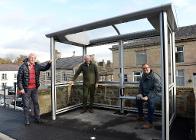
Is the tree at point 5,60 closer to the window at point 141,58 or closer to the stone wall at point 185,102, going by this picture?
the window at point 141,58

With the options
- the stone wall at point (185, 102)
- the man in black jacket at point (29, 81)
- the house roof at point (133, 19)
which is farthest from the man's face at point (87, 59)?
the stone wall at point (185, 102)

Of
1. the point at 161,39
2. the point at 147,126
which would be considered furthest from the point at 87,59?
the point at 161,39

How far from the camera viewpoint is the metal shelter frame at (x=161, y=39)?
5.29 metres

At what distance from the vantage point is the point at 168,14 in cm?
550

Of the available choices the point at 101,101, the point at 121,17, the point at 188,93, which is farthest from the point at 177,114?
the point at 121,17

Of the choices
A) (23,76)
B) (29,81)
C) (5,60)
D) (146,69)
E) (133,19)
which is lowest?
(29,81)

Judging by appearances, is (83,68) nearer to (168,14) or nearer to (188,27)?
(168,14)

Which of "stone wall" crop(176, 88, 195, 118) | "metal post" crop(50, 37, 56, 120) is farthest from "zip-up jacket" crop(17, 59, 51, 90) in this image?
"stone wall" crop(176, 88, 195, 118)

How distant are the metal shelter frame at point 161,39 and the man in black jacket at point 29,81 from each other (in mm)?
481

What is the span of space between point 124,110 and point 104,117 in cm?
100

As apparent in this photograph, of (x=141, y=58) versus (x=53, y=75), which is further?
A: (x=141, y=58)

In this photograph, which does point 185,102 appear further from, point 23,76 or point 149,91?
point 23,76

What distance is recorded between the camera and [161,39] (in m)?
5.33

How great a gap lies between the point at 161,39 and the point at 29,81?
3.84 m
